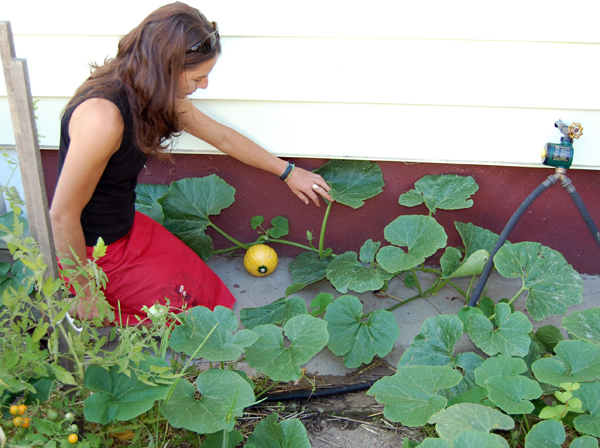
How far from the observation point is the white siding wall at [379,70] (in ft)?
6.62

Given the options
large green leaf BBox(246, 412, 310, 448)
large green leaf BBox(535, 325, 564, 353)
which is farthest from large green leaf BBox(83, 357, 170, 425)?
large green leaf BBox(535, 325, 564, 353)

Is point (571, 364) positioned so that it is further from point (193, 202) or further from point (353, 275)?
point (193, 202)

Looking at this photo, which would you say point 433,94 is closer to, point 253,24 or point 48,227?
point 253,24

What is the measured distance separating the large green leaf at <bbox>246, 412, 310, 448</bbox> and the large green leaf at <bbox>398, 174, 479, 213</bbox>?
119cm

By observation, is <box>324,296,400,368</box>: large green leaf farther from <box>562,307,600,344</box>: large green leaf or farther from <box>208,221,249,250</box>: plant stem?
<box>208,221,249,250</box>: plant stem

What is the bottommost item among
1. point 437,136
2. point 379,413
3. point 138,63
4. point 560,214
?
point 379,413

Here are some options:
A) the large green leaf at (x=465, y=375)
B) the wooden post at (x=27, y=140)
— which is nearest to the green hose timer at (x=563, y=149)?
the large green leaf at (x=465, y=375)

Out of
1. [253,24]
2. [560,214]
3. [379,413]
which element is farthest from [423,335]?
[253,24]

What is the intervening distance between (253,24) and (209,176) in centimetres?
72

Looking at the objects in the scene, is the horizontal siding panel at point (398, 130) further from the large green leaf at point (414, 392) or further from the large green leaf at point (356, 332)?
the large green leaf at point (414, 392)

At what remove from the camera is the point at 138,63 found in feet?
5.50

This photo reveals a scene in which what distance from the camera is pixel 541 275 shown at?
1950 mm

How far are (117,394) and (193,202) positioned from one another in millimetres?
1279

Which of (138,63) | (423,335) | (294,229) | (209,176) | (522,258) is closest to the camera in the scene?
(138,63)
